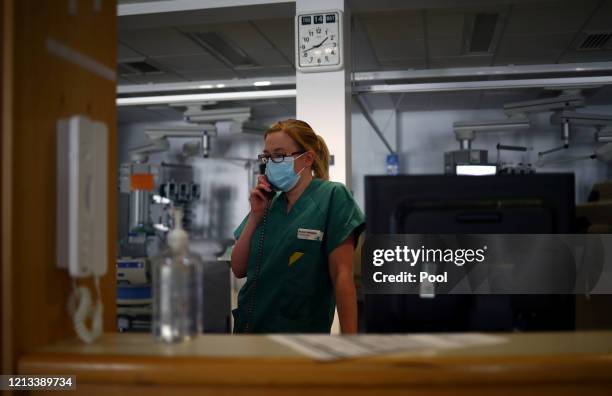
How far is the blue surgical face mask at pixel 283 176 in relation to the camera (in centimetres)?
186

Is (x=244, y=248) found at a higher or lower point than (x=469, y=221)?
lower

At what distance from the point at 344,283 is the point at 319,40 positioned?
6.78 feet

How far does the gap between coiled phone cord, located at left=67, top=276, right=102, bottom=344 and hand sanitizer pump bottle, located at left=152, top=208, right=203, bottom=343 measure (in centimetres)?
11

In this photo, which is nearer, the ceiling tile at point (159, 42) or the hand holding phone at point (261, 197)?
the hand holding phone at point (261, 197)

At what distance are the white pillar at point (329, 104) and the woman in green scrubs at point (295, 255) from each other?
1.52 meters

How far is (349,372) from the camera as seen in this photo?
83 centimetres

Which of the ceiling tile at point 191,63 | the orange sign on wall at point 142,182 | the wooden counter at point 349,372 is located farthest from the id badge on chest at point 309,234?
the ceiling tile at point 191,63

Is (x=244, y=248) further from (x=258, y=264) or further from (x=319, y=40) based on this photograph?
(x=319, y=40)

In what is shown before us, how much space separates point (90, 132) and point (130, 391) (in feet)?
1.55

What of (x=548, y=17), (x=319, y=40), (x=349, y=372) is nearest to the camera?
(x=349, y=372)

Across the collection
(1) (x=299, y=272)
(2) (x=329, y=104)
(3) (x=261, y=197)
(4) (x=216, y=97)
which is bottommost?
(1) (x=299, y=272)

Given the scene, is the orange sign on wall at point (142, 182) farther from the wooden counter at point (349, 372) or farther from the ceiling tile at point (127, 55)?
the wooden counter at point (349, 372)

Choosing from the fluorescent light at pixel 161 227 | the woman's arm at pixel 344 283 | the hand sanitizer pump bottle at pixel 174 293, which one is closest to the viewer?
the hand sanitizer pump bottle at pixel 174 293

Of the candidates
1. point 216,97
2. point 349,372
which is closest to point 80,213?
point 349,372
